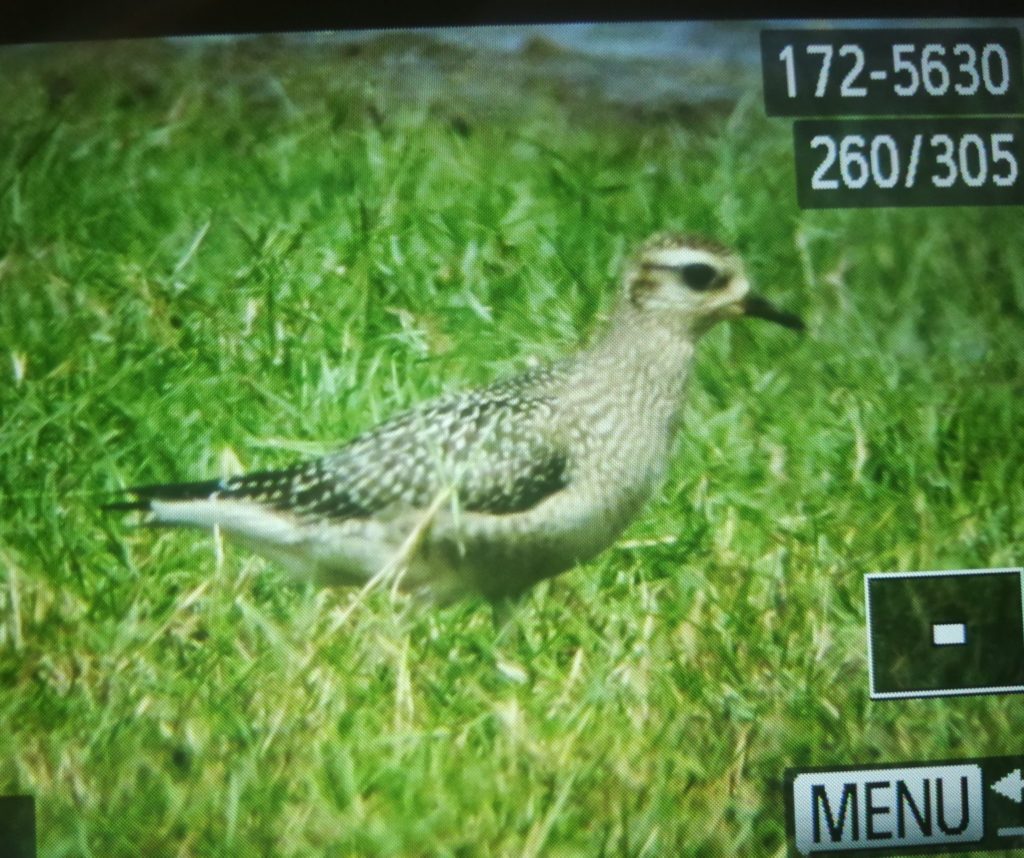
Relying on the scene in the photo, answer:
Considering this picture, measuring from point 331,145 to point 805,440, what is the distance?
2.08 feet

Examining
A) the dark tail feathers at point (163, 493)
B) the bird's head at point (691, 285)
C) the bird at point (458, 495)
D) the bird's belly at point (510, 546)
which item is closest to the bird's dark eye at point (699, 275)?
the bird's head at point (691, 285)

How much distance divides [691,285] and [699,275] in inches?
0.6

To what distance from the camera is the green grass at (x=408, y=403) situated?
1.54 m

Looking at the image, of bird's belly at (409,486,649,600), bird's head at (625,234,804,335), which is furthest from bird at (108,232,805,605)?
bird's head at (625,234,804,335)

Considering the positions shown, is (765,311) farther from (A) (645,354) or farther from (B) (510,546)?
(B) (510,546)

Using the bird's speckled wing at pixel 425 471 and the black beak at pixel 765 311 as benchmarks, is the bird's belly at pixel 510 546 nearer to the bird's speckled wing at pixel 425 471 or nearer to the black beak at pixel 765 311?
the bird's speckled wing at pixel 425 471

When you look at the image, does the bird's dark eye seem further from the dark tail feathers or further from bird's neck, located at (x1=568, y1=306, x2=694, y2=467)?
the dark tail feathers

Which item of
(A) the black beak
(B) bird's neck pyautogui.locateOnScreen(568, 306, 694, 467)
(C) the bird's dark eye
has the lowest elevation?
(B) bird's neck pyautogui.locateOnScreen(568, 306, 694, 467)

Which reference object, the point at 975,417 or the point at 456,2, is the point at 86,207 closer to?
the point at 456,2

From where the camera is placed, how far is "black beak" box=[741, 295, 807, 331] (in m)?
1.65

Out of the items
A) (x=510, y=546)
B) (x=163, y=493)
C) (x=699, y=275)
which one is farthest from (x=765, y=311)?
(x=163, y=493)

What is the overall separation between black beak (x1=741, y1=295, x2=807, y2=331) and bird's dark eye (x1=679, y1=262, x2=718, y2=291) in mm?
46

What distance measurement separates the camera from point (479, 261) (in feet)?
5.33

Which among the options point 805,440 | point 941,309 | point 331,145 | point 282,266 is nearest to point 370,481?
point 282,266
